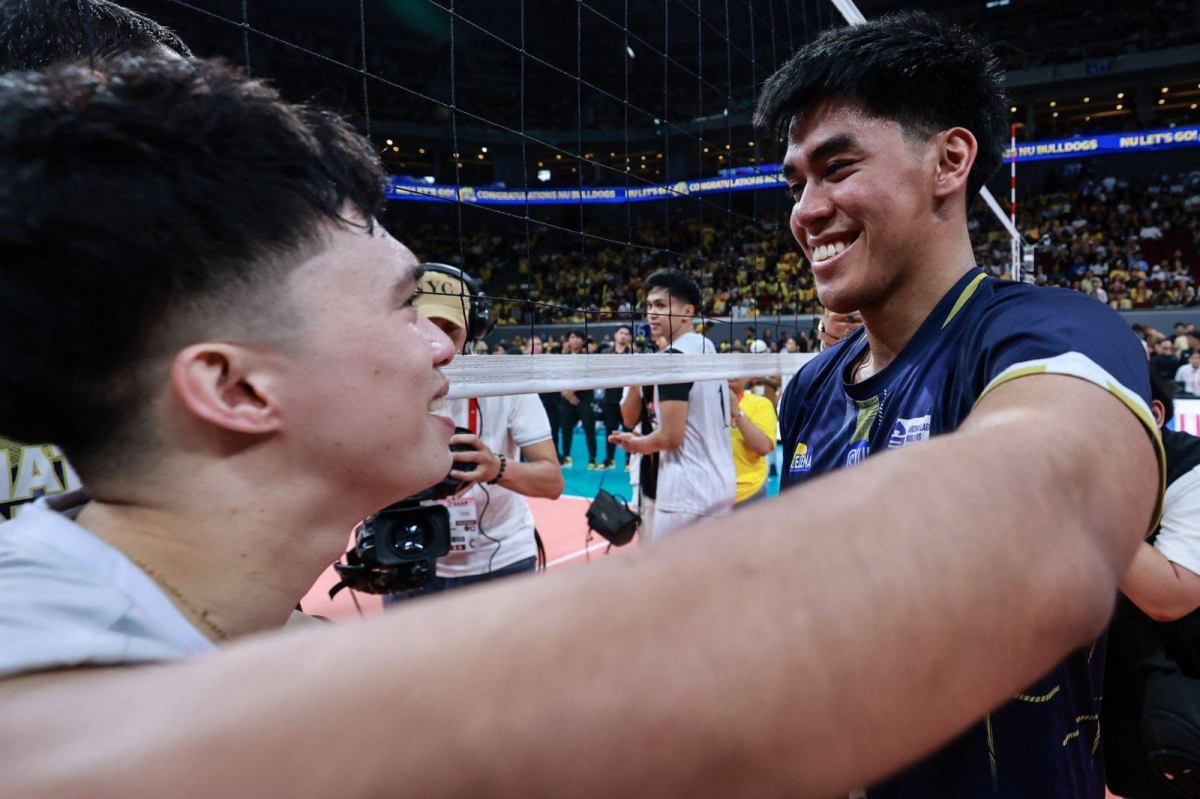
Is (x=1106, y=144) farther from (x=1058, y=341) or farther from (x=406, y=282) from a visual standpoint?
(x=406, y=282)

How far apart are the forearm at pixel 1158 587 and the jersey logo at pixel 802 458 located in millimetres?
697

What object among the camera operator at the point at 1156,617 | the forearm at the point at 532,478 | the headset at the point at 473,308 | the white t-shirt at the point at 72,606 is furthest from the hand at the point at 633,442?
the white t-shirt at the point at 72,606

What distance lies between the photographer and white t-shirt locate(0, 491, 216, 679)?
1.07 ft

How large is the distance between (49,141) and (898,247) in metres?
1.17

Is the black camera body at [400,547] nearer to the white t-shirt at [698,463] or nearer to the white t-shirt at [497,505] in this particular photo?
the white t-shirt at [497,505]

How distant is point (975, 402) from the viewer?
63 centimetres

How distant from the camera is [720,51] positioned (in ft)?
48.2

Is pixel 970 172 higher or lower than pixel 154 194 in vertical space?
higher

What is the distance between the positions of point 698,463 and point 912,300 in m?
2.20

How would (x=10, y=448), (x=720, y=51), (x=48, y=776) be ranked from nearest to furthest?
(x=48, y=776), (x=10, y=448), (x=720, y=51)

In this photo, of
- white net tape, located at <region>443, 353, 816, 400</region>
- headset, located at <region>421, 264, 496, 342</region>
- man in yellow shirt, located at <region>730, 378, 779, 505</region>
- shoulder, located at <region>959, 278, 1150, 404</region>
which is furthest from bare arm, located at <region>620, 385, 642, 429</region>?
shoulder, located at <region>959, 278, 1150, 404</region>

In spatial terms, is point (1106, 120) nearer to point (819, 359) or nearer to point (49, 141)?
point (819, 359)

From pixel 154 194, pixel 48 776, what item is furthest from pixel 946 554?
pixel 154 194

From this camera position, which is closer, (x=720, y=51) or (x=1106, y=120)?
(x=720, y=51)
